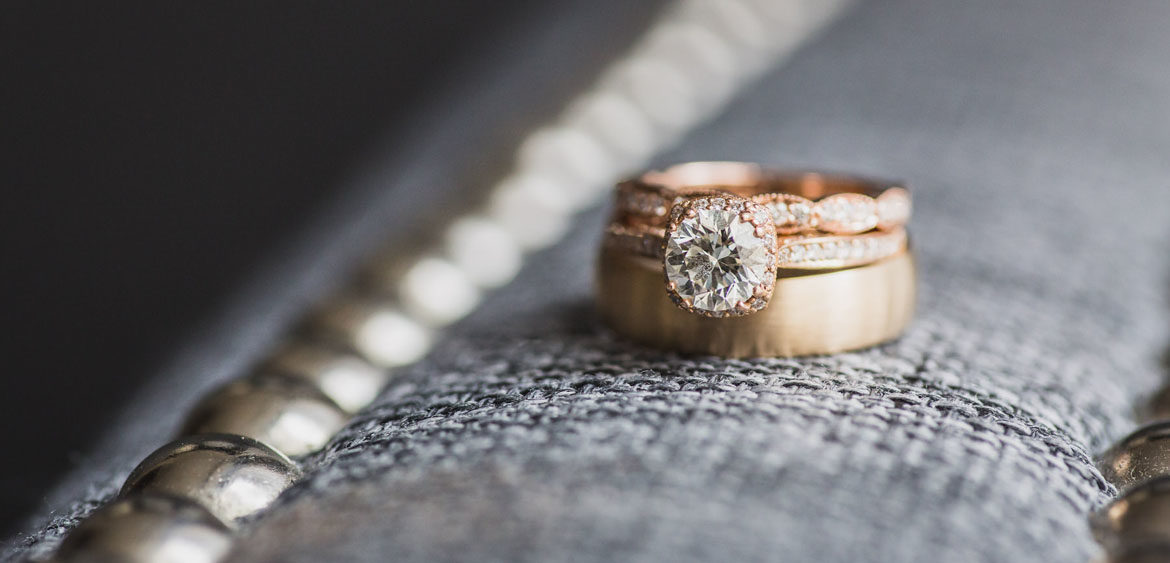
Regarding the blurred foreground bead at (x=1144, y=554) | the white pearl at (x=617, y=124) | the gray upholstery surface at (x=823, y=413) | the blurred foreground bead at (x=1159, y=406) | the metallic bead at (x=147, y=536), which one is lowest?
the blurred foreground bead at (x=1159, y=406)

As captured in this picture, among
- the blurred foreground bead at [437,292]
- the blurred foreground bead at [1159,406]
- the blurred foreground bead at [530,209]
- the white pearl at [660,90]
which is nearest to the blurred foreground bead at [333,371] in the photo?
the blurred foreground bead at [437,292]

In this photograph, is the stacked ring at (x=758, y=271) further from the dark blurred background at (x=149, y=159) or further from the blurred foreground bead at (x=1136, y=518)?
the dark blurred background at (x=149, y=159)

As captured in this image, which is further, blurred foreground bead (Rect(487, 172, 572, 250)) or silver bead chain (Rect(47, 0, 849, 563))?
blurred foreground bead (Rect(487, 172, 572, 250))

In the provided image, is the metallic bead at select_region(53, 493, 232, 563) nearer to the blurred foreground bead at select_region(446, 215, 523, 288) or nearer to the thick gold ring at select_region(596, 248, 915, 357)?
the thick gold ring at select_region(596, 248, 915, 357)

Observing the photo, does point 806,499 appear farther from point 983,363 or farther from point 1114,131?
point 1114,131

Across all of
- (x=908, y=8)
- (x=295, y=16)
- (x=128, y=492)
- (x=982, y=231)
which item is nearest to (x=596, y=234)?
(x=982, y=231)

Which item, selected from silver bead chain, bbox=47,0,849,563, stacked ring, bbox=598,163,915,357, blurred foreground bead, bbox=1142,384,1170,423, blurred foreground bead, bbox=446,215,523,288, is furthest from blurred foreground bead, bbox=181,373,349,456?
blurred foreground bead, bbox=1142,384,1170,423

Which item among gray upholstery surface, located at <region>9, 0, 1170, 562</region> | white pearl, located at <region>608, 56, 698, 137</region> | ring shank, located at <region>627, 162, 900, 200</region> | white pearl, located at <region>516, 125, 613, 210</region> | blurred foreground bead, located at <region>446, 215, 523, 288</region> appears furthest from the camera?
white pearl, located at <region>608, 56, 698, 137</region>

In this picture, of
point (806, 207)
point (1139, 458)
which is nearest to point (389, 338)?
point (806, 207)
